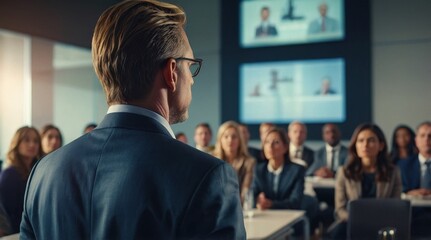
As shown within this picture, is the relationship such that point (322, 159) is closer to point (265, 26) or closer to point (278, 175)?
point (278, 175)

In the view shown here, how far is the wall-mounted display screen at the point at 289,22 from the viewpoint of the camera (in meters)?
6.92

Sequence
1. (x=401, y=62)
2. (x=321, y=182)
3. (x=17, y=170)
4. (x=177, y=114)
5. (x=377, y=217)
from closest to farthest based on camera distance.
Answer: (x=177, y=114) < (x=377, y=217) < (x=17, y=170) < (x=321, y=182) < (x=401, y=62)

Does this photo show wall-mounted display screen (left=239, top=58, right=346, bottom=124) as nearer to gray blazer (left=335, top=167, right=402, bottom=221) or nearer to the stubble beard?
gray blazer (left=335, top=167, right=402, bottom=221)

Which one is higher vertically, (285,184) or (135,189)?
(135,189)

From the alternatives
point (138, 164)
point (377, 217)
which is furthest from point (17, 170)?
point (138, 164)

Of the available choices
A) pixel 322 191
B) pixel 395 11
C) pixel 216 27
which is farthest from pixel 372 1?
pixel 322 191

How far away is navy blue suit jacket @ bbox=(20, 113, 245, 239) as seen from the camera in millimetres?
679

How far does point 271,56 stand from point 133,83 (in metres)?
6.64

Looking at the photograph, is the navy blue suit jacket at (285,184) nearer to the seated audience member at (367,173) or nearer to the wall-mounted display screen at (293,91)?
the seated audience member at (367,173)

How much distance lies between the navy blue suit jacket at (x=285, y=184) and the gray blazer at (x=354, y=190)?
0.31 meters

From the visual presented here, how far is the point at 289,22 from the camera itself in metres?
7.14

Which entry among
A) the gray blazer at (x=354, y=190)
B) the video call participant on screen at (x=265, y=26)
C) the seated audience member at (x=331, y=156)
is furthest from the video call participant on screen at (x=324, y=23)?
the gray blazer at (x=354, y=190)

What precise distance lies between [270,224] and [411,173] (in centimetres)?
189

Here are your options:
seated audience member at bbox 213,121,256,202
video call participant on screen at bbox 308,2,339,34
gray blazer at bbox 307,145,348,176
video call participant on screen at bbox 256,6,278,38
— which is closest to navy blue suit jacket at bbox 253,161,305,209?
seated audience member at bbox 213,121,256,202
